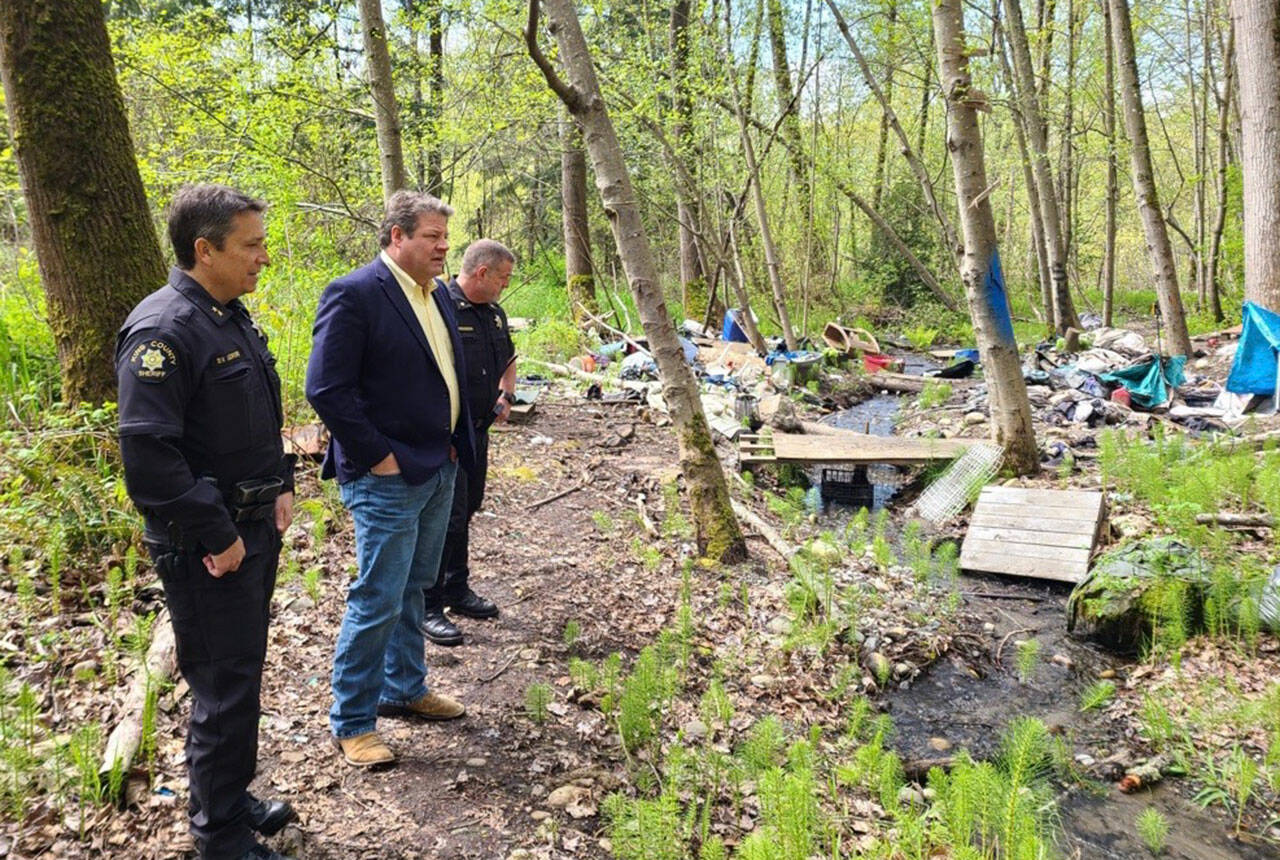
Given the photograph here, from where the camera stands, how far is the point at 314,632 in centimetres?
409

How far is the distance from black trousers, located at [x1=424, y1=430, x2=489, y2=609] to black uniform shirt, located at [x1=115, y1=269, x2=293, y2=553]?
1.87m

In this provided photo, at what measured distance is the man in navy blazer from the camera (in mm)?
2764

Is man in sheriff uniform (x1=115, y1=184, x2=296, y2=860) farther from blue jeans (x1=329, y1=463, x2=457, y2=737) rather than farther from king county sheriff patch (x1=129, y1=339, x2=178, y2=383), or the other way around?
blue jeans (x1=329, y1=463, x2=457, y2=737)

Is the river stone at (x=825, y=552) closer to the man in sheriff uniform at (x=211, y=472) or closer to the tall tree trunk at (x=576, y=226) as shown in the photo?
the man in sheriff uniform at (x=211, y=472)

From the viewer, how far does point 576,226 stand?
50.1ft

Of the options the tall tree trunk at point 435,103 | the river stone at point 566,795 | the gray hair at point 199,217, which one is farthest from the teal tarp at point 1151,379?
the gray hair at point 199,217

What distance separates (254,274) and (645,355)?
9.92 meters

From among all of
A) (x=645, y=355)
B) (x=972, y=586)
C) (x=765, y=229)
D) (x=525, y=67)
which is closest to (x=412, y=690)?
(x=972, y=586)

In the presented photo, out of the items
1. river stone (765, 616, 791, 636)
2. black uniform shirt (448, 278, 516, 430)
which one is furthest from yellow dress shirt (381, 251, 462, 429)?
river stone (765, 616, 791, 636)

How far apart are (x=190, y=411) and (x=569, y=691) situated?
89.1 inches

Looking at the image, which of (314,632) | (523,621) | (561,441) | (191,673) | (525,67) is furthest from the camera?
(525,67)

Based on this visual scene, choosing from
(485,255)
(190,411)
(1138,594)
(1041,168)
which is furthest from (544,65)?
(1041,168)

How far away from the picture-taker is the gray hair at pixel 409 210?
2.90 meters

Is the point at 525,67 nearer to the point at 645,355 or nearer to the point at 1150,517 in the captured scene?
the point at 645,355
